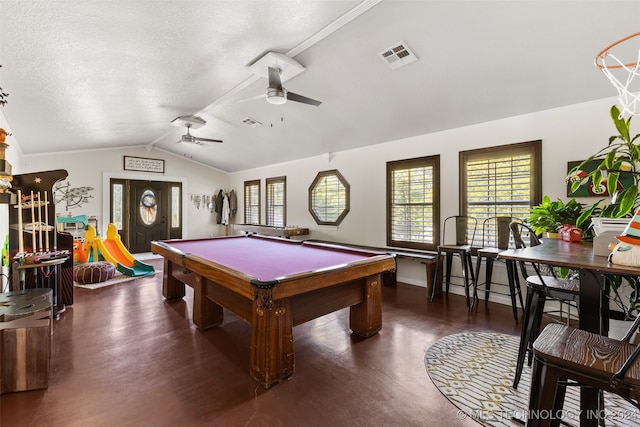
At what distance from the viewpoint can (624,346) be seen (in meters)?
1.13

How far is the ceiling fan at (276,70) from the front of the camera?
3.05 meters

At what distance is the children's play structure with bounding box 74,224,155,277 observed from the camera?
18.2ft

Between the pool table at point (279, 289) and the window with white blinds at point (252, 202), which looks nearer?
the pool table at point (279, 289)

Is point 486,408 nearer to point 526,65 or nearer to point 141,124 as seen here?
point 526,65

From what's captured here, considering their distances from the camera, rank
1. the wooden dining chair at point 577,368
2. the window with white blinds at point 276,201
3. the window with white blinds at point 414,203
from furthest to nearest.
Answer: the window with white blinds at point 276,201
the window with white blinds at point 414,203
the wooden dining chair at point 577,368

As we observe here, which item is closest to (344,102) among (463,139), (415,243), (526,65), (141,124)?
(463,139)

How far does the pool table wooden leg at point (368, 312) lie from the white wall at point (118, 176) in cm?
706

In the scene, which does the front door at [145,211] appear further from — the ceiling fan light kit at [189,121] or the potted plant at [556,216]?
the potted plant at [556,216]

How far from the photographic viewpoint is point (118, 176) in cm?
739

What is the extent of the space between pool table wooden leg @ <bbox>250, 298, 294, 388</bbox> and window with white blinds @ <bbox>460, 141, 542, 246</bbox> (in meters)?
3.17

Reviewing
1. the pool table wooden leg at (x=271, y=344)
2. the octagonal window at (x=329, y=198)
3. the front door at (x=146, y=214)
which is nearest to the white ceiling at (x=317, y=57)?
the octagonal window at (x=329, y=198)

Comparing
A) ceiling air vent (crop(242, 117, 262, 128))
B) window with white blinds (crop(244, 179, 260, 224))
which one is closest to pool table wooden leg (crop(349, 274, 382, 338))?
ceiling air vent (crop(242, 117, 262, 128))

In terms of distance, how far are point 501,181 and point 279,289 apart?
3.42m

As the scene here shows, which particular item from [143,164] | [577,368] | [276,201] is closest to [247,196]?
[276,201]
